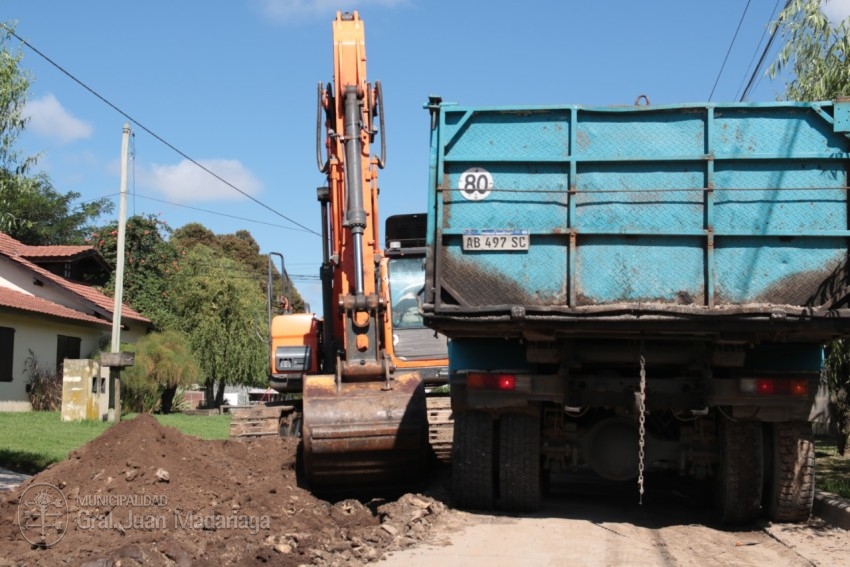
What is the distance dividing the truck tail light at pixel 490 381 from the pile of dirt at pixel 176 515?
111 centimetres

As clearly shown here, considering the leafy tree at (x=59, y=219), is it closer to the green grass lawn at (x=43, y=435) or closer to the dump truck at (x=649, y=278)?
the green grass lawn at (x=43, y=435)

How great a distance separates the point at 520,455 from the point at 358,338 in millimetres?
2333

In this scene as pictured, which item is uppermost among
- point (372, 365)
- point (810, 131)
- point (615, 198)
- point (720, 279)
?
point (810, 131)

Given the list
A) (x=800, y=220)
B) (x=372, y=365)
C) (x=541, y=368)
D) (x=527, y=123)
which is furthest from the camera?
(x=372, y=365)

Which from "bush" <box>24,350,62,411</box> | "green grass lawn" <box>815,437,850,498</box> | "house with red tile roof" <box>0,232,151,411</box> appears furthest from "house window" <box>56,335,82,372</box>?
"green grass lawn" <box>815,437,850,498</box>

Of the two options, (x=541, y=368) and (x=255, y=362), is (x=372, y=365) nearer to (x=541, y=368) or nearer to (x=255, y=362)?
(x=541, y=368)

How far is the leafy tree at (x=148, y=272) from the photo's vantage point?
35.8 meters

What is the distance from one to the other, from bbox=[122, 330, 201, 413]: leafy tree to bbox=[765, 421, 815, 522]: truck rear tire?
2124 cm

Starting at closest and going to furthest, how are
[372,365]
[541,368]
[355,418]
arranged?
[541,368] < [355,418] < [372,365]

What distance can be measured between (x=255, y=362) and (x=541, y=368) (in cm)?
2944

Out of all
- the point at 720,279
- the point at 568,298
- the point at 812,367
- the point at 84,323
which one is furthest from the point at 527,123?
the point at 84,323

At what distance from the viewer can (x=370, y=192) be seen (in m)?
10.4

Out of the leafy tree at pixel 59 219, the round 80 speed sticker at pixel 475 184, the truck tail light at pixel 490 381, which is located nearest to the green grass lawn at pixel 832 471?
the truck tail light at pixel 490 381

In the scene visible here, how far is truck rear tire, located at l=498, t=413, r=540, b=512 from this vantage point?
8281 millimetres
